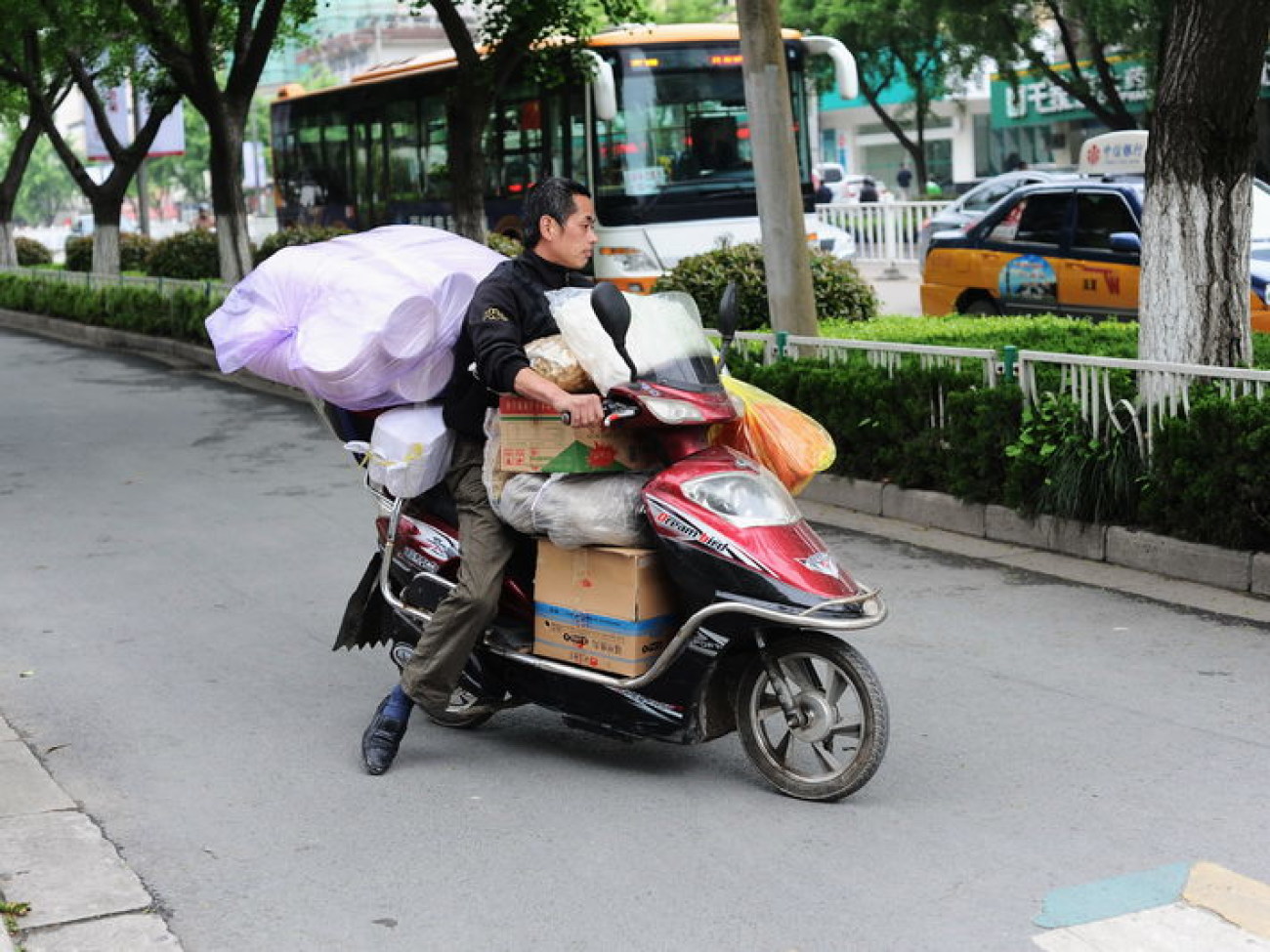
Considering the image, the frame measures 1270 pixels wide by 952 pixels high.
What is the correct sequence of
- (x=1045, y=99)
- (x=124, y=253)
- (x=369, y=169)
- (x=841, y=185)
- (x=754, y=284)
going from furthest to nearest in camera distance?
1. (x=1045, y=99)
2. (x=841, y=185)
3. (x=124, y=253)
4. (x=369, y=169)
5. (x=754, y=284)

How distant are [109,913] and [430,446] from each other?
175cm

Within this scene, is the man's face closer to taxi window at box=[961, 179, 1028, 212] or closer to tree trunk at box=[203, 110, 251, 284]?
tree trunk at box=[203, 110, 251, 284]

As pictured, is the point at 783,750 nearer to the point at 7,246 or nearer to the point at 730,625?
the point at 730,625

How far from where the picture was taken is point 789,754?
5.36 meters

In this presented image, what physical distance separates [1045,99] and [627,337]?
4264cm

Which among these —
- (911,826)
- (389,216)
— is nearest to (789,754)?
(911,826)

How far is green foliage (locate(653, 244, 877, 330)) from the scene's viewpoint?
13.0 metres

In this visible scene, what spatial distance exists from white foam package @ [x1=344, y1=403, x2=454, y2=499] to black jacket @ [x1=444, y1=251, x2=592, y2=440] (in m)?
0.06

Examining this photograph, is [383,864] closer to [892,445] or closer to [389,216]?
[892,445]

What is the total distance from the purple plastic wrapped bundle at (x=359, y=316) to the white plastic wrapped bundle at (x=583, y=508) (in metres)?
0.56

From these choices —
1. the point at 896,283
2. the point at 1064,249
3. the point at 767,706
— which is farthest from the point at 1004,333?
the point at 896,283

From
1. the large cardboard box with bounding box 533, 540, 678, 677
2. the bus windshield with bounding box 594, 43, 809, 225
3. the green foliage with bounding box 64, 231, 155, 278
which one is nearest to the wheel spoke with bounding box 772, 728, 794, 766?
the large cardboard box with bounding box 533, 540, 678, 677

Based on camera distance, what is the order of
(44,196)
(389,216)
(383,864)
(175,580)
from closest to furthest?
(383,864), (175,580), (389,216), (44,196)

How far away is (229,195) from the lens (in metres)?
20.1
